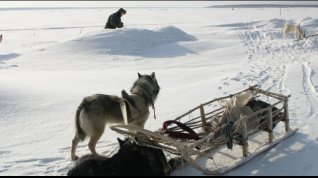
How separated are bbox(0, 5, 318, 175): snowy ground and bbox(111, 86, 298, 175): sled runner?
0.57 ft

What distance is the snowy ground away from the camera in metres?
4.91

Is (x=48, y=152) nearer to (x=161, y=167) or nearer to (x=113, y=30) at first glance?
(x=161, y=167)

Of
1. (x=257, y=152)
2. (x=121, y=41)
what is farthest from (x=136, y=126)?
(x=121, y=41)

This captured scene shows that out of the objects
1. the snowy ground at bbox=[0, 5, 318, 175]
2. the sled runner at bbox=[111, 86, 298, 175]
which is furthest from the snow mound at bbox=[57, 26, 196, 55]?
the sled runner at bbox=[111, 86, 298, 175]

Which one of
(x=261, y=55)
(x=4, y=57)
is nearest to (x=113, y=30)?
(x=4, y=57)

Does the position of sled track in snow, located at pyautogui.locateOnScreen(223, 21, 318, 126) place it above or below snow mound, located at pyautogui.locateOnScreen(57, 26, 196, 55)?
below

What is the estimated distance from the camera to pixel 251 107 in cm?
535

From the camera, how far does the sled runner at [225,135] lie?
4157mm

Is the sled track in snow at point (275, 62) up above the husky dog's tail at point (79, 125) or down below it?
below

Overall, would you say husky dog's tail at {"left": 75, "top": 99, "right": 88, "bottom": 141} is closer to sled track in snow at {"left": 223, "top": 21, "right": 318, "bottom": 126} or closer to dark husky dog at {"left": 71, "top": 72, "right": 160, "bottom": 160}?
dark husky dog at {"left": 71, "top": 72, "right": 160, "bottom": 160}

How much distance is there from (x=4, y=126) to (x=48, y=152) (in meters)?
1.34

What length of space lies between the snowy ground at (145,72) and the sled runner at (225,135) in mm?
174

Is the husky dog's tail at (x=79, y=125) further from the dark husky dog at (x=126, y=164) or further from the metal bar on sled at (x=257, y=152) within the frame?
the metal bar on sled at (x=257, y=152)

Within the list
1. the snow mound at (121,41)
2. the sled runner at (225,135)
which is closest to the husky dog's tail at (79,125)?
the sled runner at (225,135)
